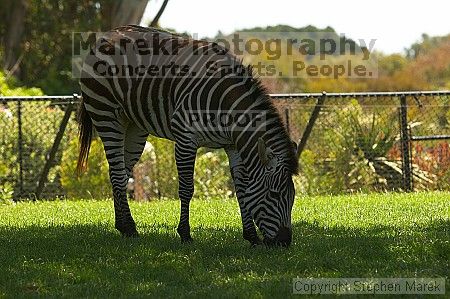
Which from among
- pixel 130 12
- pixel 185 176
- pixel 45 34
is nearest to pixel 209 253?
pixel 185 176

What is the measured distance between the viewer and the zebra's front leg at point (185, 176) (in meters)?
8.91

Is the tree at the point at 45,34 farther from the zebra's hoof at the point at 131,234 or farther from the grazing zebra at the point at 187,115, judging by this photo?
the zebra's hoof at the point at 131,234

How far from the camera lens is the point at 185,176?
9.05 m

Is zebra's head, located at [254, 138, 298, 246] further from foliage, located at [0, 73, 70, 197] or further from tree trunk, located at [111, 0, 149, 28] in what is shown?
tree trunk, located at [111, 0, 149, 28]

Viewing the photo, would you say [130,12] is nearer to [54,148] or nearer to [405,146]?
[54,148]

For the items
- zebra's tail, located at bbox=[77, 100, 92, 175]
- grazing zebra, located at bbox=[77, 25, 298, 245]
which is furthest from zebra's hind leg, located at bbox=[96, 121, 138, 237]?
zebra's tail, located at bbox=[77, 100, 92, 175]

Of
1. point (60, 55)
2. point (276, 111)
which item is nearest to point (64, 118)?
point (276, 111)

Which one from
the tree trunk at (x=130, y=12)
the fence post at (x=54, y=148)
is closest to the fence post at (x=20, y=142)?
the fence post at (x=54, y=148)

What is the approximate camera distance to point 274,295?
256 inches

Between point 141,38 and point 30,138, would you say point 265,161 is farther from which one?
point 30,138

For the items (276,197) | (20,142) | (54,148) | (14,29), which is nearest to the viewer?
(276,197)

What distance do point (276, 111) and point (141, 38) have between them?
2208 millimetres

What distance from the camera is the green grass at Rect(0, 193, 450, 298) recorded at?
704 centimetres

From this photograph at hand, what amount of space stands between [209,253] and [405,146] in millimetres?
7783
